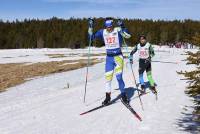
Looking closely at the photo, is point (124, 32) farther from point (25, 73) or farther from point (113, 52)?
point (25, 73)

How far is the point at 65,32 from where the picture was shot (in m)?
156

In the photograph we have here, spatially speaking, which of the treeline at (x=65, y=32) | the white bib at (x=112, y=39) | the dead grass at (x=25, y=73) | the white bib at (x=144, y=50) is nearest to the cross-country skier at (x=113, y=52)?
the white bib at (x=112, y=39)

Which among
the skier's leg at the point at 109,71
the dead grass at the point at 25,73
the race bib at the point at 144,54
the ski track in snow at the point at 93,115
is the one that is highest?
the race bib at the point at 144,54

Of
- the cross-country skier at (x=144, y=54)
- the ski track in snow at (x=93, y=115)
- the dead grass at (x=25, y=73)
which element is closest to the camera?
the ski track in snow at (x=93, y=115)

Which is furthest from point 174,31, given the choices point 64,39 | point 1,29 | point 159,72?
point 159,72

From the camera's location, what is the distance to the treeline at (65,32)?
147 meters

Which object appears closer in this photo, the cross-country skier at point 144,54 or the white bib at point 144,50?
the cross-country skier at point 144,54

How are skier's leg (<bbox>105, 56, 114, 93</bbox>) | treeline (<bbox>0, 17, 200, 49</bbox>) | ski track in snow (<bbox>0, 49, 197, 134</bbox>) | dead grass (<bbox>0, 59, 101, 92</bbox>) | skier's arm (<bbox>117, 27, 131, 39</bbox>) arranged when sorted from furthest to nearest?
1. treeline (<bbox>0, 17, 200, 49</bbox>)
2. dead grass (<bbox>0, 59, 101, 92</bbox>)
3. skier's leg (<bbox>105, 56, 114, 93</bbox>)
4. skier's arm (<bbox>117, 27, 131, 39</bbox>)
5. ski track in snow (<bbox>0, 49, 197, 134</bbox>)

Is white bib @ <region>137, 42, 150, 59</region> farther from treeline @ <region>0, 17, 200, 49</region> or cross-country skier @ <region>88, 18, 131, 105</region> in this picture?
treeline @ <region>0, 17, 200, 49</region>

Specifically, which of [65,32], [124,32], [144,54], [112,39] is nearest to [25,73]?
[144,54]

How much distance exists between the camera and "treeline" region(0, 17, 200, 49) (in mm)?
147000

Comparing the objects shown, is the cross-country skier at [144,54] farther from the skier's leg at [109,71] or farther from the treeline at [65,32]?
the treeline at [65,32]

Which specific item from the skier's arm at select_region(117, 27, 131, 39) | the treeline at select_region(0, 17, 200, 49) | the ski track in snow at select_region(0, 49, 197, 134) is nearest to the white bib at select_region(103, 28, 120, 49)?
the skier's arm at select_region(117, 27, 131, 39)

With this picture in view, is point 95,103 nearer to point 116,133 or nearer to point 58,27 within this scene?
point 116,133
